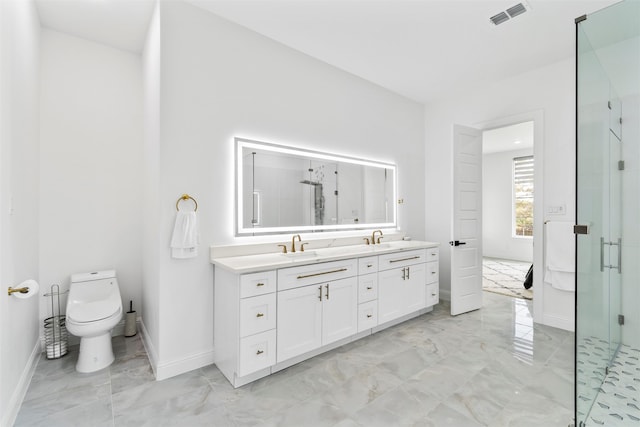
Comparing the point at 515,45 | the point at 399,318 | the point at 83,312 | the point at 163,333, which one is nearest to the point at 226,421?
the point at 163,333

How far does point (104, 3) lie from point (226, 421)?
317 cm

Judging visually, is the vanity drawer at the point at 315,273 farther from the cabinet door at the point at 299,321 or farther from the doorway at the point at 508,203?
the doorway at the point at 508,203

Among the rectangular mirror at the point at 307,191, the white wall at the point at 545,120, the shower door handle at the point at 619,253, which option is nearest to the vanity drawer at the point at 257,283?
the rectangular mirror at the point at 307,191

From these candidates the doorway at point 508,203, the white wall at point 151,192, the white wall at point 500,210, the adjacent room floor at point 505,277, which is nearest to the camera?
the white wall at point 151,192

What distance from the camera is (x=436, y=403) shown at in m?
1.92

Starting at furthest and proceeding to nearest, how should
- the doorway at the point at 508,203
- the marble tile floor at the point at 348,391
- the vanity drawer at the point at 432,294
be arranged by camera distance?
1. the doorway at the point at 508,203
2. the vanity drawer at the point at 432,294
3. the marble tile floor at the point at 348,391

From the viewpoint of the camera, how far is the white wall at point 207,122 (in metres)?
2.26

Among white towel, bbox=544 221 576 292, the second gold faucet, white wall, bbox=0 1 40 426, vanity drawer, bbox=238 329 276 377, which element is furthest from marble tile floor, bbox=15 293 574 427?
the second gold faucet

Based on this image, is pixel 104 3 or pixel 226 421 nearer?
pixel 226 421

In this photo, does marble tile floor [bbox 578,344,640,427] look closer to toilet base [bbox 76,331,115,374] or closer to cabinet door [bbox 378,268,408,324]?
cabinet door [bbox 378,268,408,324]

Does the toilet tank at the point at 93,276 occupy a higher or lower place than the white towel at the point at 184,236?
lower

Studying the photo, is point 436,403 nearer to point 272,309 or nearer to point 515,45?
point 272,309

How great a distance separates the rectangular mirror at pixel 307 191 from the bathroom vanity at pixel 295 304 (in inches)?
13.4

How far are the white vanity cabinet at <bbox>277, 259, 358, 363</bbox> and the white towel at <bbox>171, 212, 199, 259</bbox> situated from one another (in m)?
0.70
